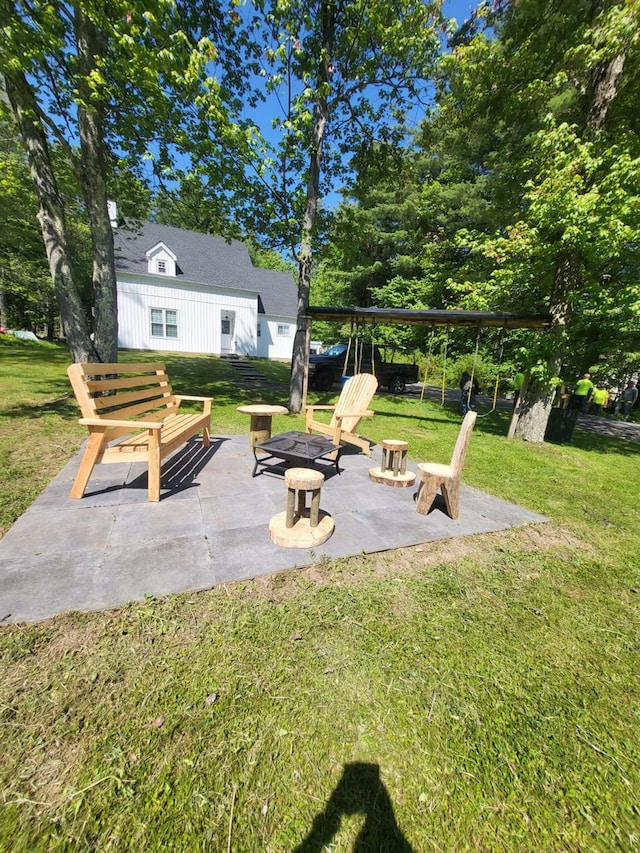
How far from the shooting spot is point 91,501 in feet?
10.8

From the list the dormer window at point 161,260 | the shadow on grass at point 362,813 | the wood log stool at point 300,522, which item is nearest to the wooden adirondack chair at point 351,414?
the wood log stool at point 300,522

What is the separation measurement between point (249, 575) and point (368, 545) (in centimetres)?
103

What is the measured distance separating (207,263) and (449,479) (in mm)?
22864

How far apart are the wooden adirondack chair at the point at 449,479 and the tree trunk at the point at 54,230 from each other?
6818 millimetres

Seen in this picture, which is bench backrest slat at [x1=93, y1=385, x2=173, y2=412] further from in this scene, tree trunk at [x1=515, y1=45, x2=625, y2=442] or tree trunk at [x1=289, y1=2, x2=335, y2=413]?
tree trunk at [x1=515, y1=45, x2=625, y2=442]

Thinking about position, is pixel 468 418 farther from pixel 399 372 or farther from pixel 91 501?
pixel 399 372

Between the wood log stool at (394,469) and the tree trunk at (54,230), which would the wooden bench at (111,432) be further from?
the tree trunk at (54,230)

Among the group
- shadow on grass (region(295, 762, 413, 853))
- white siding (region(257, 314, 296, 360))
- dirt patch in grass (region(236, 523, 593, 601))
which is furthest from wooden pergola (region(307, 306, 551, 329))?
white siding (region(257, 314, 296, 360))

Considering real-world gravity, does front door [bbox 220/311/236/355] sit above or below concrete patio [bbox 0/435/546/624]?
above

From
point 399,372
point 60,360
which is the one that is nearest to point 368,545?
point 399,372

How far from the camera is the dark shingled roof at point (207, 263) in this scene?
19.7 meters

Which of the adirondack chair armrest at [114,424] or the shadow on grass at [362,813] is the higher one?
the adirondack chair armrest at [114,424]

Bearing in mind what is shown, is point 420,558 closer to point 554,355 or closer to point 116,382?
point 116,382

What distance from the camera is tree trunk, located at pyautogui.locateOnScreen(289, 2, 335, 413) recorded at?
7.28 m
